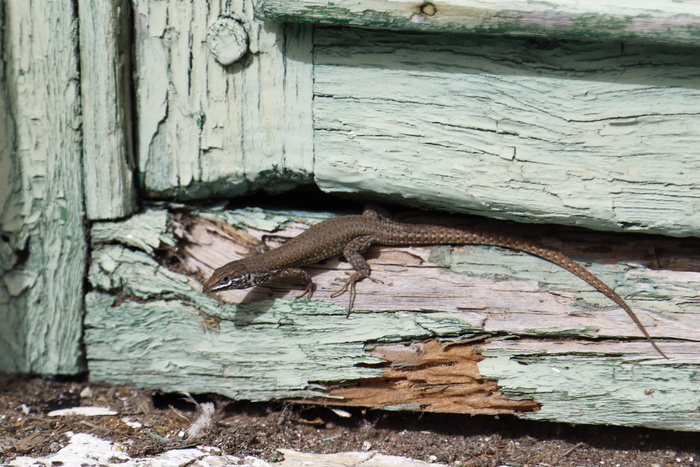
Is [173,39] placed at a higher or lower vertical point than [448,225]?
higher

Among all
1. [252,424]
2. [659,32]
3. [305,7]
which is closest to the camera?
[659,32]

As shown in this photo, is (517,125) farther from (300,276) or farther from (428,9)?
(300,276)

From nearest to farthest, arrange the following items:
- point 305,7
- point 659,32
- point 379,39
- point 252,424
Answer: point 659,32 → point 305,7 → point 379,39 → point 252,424

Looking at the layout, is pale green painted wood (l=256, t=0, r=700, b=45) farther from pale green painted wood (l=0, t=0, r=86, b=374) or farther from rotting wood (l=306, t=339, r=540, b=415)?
rotting wood (l=306, t=339, r=540, b=415)

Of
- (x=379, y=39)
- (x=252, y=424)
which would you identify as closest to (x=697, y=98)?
(x=379, y=39)

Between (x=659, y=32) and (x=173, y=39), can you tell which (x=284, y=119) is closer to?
(x=173, y=39)

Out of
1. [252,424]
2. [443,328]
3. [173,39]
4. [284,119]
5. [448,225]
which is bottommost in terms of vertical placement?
[252,424]

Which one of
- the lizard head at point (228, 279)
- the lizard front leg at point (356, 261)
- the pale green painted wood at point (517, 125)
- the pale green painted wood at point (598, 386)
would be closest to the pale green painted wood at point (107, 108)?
the lizard head at point (228, 279)
